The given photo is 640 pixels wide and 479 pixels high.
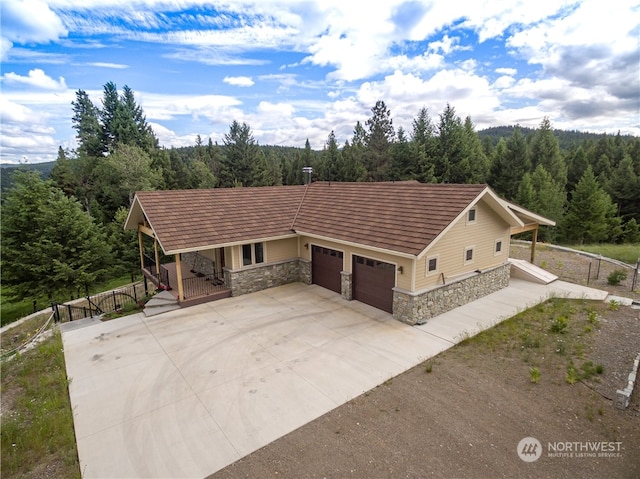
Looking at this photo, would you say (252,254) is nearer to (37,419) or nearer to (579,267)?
(37,419)

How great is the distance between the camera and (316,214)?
622 inches

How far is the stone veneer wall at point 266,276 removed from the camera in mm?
14008

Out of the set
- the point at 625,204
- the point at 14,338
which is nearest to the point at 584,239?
the point at 625,204

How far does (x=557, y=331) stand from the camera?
33.6 feet

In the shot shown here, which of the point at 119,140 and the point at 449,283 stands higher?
the point at 119,140

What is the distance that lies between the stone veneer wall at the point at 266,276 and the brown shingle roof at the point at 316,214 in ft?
4.80

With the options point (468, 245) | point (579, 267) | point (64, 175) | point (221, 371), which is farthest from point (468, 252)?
point (64, 175)

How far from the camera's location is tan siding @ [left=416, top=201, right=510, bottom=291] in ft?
38.2

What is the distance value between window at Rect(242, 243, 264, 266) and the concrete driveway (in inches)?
70.0

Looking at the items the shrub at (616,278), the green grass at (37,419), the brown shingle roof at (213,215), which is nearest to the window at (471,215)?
the brown shingle roof at (213,215)

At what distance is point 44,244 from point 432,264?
63.6ft

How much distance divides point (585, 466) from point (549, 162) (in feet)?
149

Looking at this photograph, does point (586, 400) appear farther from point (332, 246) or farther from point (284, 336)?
point (332, 246)

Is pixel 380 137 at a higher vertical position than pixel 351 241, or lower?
higher
